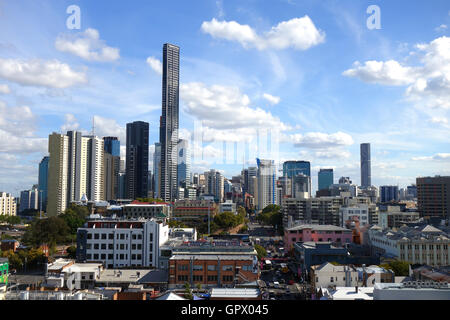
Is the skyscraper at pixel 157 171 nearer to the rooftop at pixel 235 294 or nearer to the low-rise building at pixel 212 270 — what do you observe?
the low-rise building at pixel 212 270

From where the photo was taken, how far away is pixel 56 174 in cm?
4603

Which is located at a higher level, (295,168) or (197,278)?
(295,168)

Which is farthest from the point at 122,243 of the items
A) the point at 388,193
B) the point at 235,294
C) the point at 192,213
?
the point at 388,193

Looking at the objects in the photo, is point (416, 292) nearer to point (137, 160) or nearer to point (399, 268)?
point (399, 268)

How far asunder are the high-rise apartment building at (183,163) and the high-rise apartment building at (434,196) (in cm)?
4474

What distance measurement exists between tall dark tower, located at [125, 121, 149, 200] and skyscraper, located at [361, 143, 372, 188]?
197 feet

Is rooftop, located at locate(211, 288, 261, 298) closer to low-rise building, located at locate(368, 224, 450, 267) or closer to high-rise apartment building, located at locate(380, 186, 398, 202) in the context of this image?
low-rise building, located at locate(368, 224, 450, 267)

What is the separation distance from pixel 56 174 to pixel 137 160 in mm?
25025

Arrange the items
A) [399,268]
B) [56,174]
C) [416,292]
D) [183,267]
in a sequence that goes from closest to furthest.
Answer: [416,292] < [183,267] < [399,268] < [56,174]

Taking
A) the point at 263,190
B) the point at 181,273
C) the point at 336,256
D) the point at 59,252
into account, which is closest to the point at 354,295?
the point at 181,273

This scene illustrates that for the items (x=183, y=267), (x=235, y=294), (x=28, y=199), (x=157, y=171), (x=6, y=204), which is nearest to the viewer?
(x=235, y=294)

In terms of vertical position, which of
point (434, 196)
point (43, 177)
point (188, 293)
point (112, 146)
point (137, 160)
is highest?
point (112, 146)

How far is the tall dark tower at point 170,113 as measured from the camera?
7400 centimetres

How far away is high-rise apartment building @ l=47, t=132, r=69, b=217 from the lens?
150 feet
